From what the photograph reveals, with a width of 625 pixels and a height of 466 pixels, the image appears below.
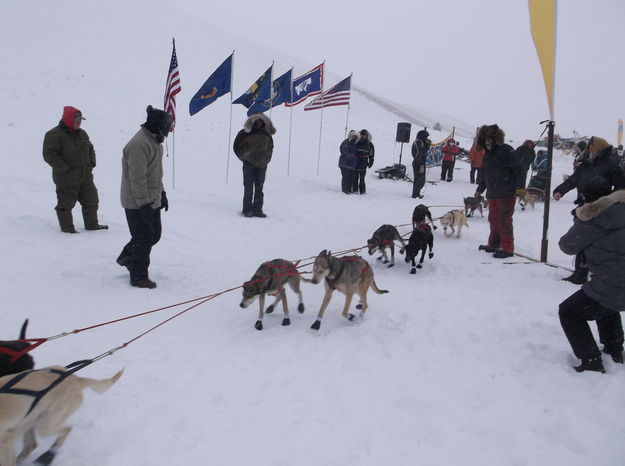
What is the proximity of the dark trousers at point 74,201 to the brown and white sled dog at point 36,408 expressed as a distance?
16.2 feet

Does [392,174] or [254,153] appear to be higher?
[392,174]

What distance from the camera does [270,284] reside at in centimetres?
455

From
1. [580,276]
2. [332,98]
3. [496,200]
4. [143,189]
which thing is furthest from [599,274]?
[332,98]

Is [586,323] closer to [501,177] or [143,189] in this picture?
[501,177]

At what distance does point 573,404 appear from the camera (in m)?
3.18

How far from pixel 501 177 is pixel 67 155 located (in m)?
7.42

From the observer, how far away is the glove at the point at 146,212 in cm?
504

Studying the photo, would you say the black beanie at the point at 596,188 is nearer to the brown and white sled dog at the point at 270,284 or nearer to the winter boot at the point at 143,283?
the brown and white sled dog at the point at 270,284

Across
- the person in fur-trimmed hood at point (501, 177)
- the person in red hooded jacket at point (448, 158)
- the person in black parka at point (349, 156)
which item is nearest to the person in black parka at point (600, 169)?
the person in fur-trimmed hood at point (501, 177)

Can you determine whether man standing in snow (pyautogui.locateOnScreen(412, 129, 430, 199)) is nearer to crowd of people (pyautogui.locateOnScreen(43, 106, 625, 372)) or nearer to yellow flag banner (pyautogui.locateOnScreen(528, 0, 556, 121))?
crowd of people (pyautogui.locateOnScreen(43, 106, 625, 372))

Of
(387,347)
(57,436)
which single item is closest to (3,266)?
(57,436)

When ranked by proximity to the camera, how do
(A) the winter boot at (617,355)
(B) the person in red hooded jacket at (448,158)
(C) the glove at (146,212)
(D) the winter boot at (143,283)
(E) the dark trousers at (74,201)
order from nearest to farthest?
1. (A) the winter boot at (617,355)
2. (C) the glove at (146,212)
3. (D) the winter boot at (143,283)
4. (E) the dark trousers at (74,201)
5. (B) the person in red hooded jacket at (448,158)

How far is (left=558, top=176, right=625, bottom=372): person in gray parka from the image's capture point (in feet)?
10.4

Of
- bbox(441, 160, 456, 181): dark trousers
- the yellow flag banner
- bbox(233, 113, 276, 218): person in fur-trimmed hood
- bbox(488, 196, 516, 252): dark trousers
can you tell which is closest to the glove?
bbox(233, 113, 276, 218): person in fur-trimmed hood
